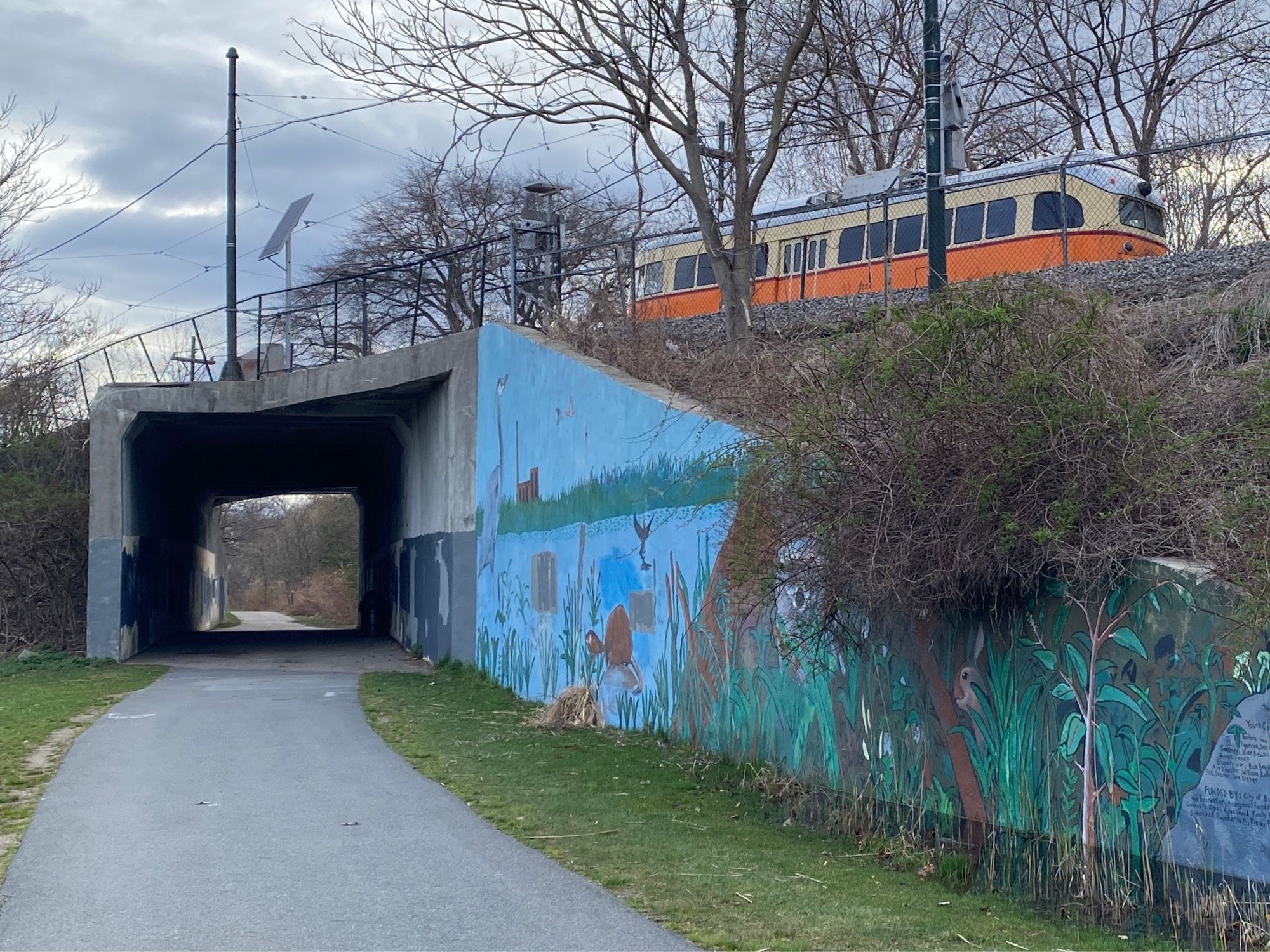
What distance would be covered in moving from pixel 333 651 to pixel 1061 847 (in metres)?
20.4

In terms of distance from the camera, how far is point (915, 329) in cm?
771

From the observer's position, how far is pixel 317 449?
32531 mm

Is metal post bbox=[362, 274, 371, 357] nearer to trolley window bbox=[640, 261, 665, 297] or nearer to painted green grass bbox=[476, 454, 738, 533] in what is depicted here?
trolley window bbox=[640, 261, 665, 297]

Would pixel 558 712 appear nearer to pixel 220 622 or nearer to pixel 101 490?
pixel 101 490

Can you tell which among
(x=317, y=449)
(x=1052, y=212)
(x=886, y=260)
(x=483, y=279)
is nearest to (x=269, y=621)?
(x=317, y=449)

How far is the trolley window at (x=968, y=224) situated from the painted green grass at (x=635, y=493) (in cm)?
854

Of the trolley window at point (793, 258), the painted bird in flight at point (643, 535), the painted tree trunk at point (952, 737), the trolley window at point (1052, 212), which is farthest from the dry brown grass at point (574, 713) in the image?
the trolley window at point (1052, 212)

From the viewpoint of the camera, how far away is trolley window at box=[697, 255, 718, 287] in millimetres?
22312

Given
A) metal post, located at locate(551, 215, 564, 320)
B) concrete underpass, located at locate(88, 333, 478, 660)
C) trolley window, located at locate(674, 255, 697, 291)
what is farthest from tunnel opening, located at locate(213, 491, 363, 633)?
metal post, located at locate(551, 215, 564, 320)

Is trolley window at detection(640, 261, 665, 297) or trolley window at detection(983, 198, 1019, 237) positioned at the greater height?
trolley window at detection(983, 198, 1019, 237)

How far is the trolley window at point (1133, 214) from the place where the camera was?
62.4 ft

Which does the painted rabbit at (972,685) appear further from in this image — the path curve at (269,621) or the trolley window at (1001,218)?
the path curve at (269,621)

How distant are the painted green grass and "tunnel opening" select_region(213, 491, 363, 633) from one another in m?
26.5

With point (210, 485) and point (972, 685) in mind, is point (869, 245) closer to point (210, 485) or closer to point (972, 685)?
point (972, 685)
